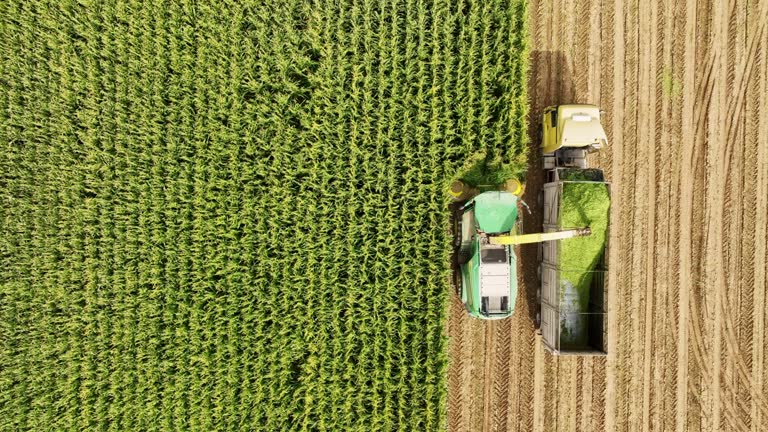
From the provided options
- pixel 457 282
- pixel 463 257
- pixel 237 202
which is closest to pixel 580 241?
pixel 463 257

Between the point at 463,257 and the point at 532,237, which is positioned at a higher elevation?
the point at 532,237

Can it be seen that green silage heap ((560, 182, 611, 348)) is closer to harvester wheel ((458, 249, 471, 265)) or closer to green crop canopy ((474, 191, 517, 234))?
green crop canopy ((474, 191, 517, 234))

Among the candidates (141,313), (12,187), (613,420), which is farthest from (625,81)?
(12,187)

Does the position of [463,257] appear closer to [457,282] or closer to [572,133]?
[457,282]

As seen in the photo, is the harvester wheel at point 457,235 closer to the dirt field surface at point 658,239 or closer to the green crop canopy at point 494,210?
the green crop canopy at point 494,210

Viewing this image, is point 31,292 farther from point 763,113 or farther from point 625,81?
point 763,113
